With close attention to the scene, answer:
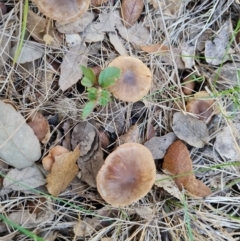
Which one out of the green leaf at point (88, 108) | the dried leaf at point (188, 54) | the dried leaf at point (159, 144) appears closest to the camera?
the green leaf at point (88, 108)

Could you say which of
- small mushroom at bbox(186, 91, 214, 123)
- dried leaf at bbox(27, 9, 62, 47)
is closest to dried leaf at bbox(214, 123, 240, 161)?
small mushroom at bbox(186, 91, 214, 123)

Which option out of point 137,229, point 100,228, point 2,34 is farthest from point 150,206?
point 2,34

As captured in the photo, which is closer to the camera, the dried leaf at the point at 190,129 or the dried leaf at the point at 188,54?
the dried leaf at the point at 190,129

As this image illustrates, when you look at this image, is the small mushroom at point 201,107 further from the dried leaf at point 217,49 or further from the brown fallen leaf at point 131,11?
the brown fallen leaf at point 131,11

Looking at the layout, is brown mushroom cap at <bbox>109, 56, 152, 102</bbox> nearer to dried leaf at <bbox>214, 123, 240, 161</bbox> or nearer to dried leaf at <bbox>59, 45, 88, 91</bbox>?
dried leaf at <bbox>59, 45, 88, 91</bbox>

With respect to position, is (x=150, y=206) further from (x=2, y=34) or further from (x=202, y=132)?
(x=2, y=34)

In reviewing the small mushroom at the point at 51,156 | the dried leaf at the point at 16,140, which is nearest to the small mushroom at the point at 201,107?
the small mushroom at the point at 51,156
